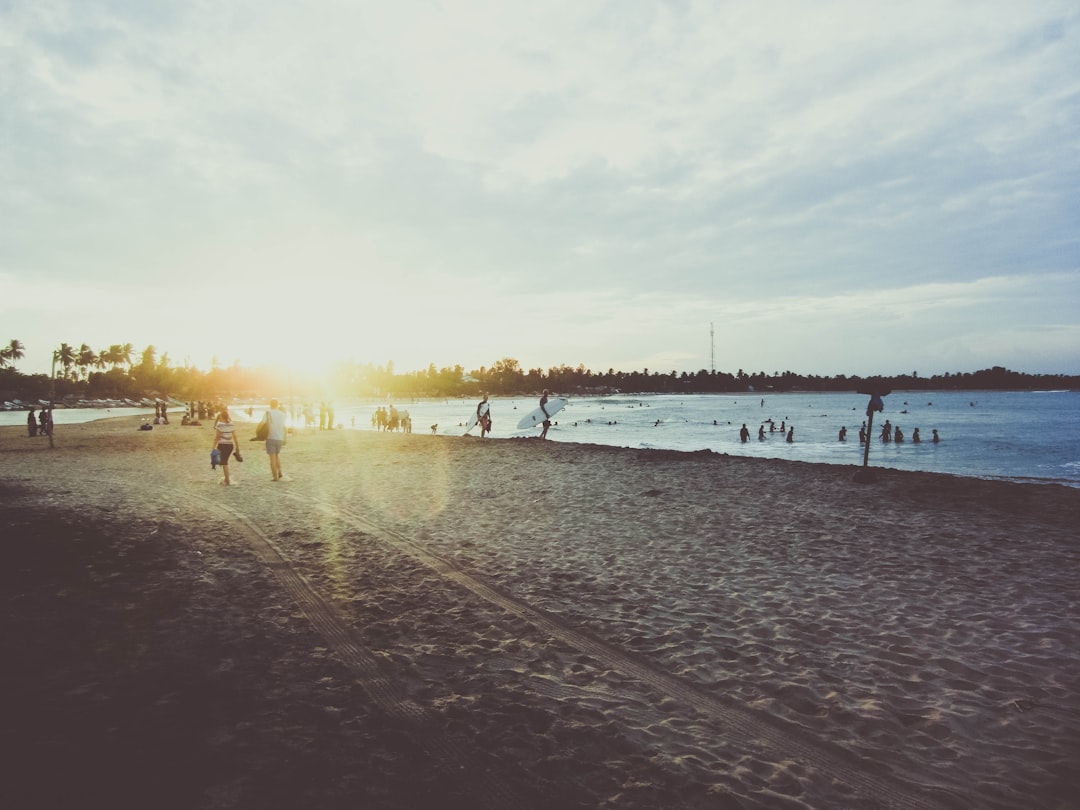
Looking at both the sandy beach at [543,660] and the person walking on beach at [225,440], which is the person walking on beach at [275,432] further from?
the sandy beach at [543,660]

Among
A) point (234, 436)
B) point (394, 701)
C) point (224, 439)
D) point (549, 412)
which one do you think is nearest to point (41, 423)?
point (234, 436)

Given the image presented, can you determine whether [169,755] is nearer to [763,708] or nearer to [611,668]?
[611,668]

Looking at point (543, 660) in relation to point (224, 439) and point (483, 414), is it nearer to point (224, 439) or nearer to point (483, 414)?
point (224, 439)

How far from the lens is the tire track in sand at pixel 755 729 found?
11.9 ft

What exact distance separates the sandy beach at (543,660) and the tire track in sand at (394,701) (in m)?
0.02

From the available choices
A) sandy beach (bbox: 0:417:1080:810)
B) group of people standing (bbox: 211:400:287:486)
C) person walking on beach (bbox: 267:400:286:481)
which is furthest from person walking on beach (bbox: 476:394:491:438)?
sandy beach (bbox: 0:417:1080:810)

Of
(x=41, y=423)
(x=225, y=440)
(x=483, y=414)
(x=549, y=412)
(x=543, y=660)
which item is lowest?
(x=543, y=660)

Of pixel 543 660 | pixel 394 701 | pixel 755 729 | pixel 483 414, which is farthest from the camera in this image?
pixel 483 414

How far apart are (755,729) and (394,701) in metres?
2.74

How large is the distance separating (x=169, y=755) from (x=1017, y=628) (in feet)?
25.4

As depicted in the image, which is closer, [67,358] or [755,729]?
[755,729]

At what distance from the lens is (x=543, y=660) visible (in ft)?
18.1

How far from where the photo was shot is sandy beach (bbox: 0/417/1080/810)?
369cm

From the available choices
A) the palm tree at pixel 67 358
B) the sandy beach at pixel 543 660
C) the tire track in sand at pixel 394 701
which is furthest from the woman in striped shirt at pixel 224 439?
the palm tree at pixel 67 358
